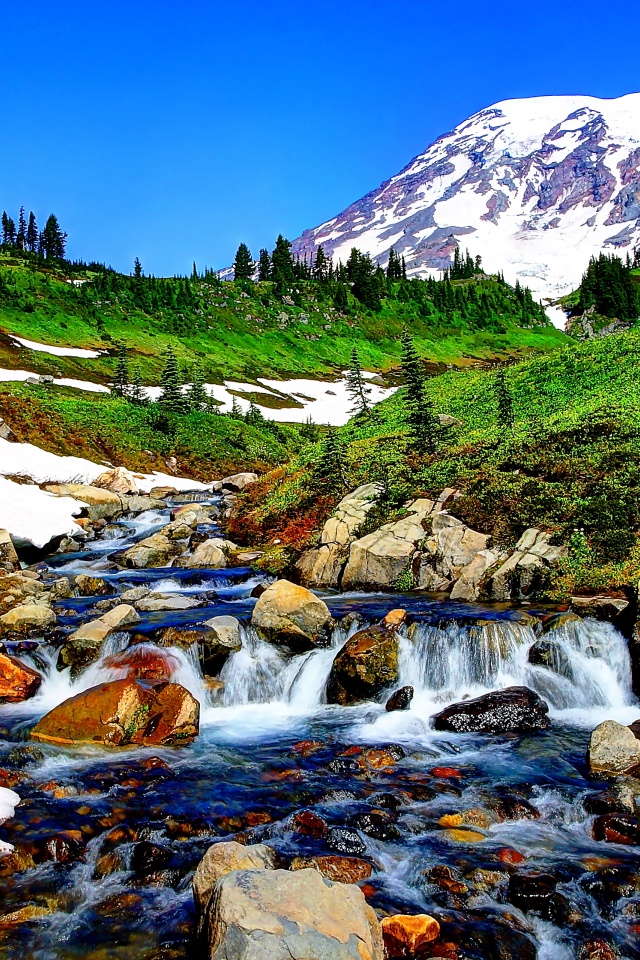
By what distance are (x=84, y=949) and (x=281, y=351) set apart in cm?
11436

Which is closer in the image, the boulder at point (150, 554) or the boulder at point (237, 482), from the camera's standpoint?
the boulder at point (150, 554)

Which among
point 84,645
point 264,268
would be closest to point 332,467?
point 84,645

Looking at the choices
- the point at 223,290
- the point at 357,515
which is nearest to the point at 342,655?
the point at 357,515

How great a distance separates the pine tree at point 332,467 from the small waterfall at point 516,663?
1243 cm

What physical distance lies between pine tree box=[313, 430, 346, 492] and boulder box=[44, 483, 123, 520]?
1299 centimetres

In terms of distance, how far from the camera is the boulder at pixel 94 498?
32625 millimetres

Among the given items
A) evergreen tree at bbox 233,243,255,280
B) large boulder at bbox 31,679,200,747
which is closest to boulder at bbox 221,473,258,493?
large boulder at bbox 31,679,200,747

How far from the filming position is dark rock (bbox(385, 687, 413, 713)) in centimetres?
1272

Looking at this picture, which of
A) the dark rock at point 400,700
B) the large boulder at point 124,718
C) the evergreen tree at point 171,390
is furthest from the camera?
the evergreen tree at point 171,390

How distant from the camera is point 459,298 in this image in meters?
165

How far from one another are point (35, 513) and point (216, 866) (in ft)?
86.5

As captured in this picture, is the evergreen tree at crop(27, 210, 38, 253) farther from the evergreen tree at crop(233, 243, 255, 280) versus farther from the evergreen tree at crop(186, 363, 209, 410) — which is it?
the evergreen tree at crop(186, 363, 209, 410)

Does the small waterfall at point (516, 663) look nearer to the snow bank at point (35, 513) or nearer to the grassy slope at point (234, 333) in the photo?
the snow bank at point (35, 513)

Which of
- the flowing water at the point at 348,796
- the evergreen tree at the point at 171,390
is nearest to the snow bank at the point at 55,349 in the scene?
the evergreen tree at the point at 171,390
